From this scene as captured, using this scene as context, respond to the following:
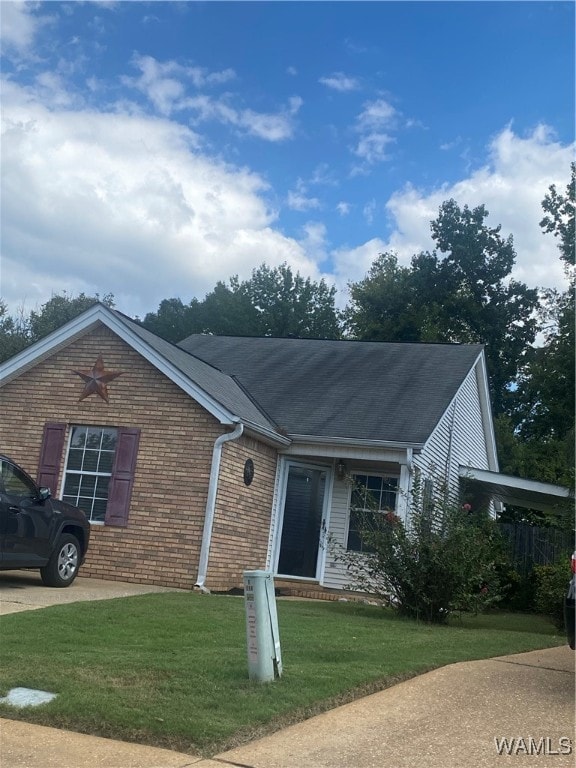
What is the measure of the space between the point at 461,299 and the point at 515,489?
2576 centimetres

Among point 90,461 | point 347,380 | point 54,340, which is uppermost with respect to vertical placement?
point 347,380

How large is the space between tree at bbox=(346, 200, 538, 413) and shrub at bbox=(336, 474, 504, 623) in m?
27.9

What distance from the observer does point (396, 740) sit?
502cm

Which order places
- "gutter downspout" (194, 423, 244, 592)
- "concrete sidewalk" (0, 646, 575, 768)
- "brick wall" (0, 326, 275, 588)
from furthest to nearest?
"brick wall" (0, 326, 275, 588), "gutter downspout" (194, 423, 244, 592), "concrete sidewalk" (0, 646, 575, 768)

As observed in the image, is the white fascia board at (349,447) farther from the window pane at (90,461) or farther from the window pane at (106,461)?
the window pane at (90,461)

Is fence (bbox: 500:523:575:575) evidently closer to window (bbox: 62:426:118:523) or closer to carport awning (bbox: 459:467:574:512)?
carport awning (bbox: 459:467:574:512)

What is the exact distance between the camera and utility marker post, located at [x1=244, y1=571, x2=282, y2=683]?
6000 millimetres

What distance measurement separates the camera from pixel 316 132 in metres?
15.8

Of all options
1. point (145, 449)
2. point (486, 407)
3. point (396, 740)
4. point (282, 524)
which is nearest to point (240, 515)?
point (282, 524)

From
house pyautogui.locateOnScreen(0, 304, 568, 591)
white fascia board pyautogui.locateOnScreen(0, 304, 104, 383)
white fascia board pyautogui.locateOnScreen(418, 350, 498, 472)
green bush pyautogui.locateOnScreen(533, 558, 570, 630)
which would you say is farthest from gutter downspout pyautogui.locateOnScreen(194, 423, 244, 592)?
white fascia board pyautogui.locateOnScreen(418, 350, 498, 472)

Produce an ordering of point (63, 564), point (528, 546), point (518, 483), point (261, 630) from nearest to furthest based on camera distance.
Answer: point (261, 630) < point (63, 564) < point (518, 483) < point (528, 546)

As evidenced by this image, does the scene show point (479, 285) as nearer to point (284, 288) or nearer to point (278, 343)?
point (284, 288)

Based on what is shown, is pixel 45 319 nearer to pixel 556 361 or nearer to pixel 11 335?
pixel 11 335

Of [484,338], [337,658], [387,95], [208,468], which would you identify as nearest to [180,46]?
[387,95]
